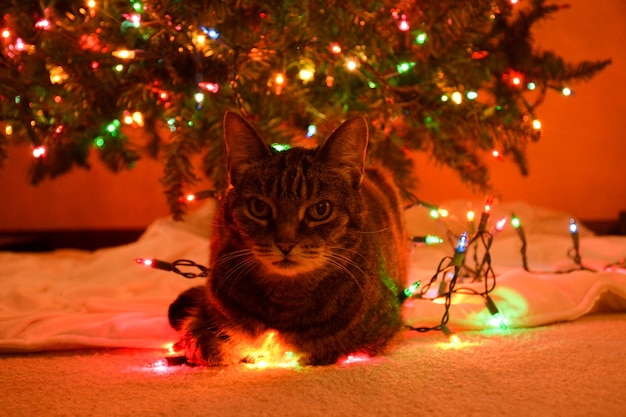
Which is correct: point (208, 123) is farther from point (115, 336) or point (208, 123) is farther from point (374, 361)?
point (374, 361)

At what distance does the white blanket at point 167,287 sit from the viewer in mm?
1040

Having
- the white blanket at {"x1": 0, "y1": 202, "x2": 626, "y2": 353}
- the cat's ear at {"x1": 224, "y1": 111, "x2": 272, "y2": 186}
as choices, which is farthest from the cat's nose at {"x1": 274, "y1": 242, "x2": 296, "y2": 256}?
the white blanket at {"x1": 0, "y1": 202, "x2": 626, "y2": 353}

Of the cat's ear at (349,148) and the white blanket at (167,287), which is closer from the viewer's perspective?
the cat's ear at (349,148)

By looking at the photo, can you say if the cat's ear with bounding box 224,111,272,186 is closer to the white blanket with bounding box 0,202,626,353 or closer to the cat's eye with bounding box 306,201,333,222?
the cat's eye with bounding box 306,201,333,222

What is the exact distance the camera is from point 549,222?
2.13 metres

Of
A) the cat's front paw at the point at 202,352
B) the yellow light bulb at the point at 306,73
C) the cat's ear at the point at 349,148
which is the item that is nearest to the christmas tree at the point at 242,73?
the yellow light bulb at the point at 306,73

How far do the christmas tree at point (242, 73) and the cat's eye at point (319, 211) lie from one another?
0.50m

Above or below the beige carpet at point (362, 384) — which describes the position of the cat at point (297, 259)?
above

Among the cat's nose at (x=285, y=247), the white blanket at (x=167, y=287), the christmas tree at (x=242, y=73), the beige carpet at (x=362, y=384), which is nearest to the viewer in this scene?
the beige carpet at (x=362, y=384)

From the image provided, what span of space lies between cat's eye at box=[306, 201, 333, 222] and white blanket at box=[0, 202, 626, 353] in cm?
35

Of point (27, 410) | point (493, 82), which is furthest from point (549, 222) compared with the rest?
point (27, 410)

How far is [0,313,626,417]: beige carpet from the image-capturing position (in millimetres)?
699

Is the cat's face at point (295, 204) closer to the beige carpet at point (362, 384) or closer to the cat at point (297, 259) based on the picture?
the cat at point (297, 259)

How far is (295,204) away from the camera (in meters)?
0.87
